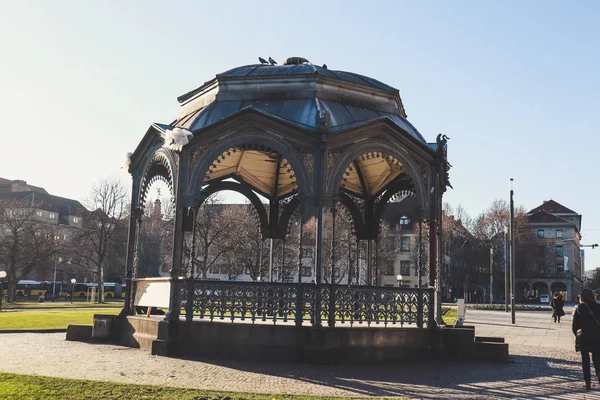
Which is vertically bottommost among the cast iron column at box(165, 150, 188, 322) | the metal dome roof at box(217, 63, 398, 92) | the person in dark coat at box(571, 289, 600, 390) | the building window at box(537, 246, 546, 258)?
the person in dark coat at box(571, 289, 600, 390)

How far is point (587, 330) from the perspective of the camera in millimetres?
10938

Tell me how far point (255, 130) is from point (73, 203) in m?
118

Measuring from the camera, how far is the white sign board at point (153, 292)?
48.4 feet

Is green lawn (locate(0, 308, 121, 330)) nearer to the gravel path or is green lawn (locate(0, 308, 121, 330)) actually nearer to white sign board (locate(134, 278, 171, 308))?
white sign board (locate(134, 278, 171, 308))

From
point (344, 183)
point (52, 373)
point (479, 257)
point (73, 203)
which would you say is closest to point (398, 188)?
point (344, 183)

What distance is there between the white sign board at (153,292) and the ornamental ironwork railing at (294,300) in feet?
2.67

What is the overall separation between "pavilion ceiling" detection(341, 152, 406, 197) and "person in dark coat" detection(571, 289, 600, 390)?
303 inches

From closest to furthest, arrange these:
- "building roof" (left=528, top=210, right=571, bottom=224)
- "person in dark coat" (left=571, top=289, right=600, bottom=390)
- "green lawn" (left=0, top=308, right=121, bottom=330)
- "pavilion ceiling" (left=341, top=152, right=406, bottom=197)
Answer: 1. "person in dark coat" (left=571, top=289, right=600, bottom=390)
2. "pavilion ceiling" (left=341, top=152, right=406, bottom=197)
3. "green lawn" (left=0, top=308, right=121, bottom=330)
4. "building roof" (left=528, top=210, right=571, bottom=224)

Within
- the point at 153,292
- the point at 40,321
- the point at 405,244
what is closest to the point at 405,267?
the point at 405,244

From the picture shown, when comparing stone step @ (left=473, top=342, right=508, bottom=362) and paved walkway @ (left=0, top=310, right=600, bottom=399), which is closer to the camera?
paved walkway @ (left=0, top=310, right=600, bottom=399)

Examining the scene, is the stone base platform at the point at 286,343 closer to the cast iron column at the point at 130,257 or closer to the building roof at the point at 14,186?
the cast iron column at the point at 130,257

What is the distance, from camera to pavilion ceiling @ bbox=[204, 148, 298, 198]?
18641 mm

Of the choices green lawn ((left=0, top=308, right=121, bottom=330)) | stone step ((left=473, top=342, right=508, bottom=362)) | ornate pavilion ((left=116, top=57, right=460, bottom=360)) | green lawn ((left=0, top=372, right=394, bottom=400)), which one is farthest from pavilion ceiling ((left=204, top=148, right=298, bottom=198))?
green lawn ((left=0, top=372, right=394, bottom=400))

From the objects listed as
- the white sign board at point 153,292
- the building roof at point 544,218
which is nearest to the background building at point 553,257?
the building roof at point 544,218
